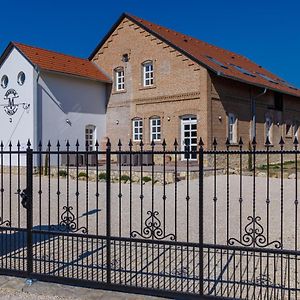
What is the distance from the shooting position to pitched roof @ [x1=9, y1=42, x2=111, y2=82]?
760 inches

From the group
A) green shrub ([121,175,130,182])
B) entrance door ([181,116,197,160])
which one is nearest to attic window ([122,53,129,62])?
entrance door ([181,116,197,160])

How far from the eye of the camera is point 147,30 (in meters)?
20.8

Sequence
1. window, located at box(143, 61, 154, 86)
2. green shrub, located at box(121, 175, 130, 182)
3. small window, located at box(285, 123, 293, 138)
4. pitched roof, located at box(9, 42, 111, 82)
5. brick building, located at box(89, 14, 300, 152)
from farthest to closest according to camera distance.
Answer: small window, located at box(285, 123, 293, 138)
window, located at box(143, 61, 154, 86)
pitched roof, located at box(9, 42, 111, 82)
brick building, located at box(89, 14, 300, 152)
green shrub, located at box(121, 175, 130, 182)

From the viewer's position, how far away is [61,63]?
20.7m

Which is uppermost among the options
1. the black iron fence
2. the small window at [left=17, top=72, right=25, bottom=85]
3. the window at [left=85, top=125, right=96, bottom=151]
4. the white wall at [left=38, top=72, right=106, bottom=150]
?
the small window at [left=17, top=72, right=25, bottom=85]

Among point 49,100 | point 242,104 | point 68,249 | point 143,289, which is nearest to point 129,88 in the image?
point 49,100

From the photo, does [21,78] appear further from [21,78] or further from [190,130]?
[190,130]

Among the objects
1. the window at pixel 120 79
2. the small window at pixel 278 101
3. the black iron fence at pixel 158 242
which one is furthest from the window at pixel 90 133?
the small window at pixel 278 101

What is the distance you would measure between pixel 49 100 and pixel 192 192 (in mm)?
10110

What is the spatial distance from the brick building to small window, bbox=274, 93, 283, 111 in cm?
36

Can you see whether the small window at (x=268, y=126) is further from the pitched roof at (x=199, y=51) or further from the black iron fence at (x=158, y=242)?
the black iron fence at (x=158, y=242)

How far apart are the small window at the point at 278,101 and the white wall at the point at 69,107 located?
10.6m

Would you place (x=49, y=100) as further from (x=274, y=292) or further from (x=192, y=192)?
(x=274, y=292)

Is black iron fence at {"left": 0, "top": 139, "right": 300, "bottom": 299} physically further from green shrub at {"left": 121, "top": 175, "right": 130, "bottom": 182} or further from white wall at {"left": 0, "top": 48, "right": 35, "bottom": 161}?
white wall at {"left": 0, "top": 48, "right": 35, "bottom": 161}
